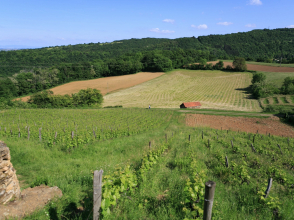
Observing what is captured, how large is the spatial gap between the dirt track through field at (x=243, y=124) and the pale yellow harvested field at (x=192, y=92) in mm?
11124

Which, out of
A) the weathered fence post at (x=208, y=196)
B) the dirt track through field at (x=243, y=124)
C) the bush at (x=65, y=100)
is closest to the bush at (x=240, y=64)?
the dirt track through field at (x=243, y=124)

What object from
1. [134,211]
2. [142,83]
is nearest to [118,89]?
[142,83]

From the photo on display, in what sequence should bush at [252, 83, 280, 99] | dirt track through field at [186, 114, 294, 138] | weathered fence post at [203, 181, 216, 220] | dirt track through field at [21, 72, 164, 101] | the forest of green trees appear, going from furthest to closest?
the forest of green trees
dirt track through field at [21, 72, 164, 101]
bush at [252, 83, 280, 99]
dirt track through field at [186, 114, 294, 138]
weathered fence post at [203, 181, 216, 220]

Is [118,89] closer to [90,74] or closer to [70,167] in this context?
[90,74]

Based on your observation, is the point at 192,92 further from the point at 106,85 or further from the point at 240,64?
the point at 240,64

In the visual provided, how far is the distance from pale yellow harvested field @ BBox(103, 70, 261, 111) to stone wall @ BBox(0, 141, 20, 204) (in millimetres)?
43572

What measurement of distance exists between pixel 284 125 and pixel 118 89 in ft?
175

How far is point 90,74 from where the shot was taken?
296ft

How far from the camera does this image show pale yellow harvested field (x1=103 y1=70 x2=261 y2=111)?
50.4 meters

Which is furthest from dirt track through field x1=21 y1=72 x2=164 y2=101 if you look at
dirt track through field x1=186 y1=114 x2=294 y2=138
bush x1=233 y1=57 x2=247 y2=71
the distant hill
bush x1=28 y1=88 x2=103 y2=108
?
dirt track through field x1=186 y1=114 x2=294 y2=138

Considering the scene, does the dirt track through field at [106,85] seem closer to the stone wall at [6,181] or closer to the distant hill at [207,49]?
the distant hill at [207,49]

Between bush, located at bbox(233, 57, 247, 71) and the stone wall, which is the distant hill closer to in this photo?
bush, located at bbox(233, 57, 247, 71)

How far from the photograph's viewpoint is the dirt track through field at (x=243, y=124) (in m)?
29.0

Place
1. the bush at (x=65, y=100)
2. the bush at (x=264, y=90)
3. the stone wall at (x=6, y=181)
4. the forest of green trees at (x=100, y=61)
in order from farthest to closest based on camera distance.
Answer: the forest of green trees at (x=100, y=61), the bush at (x=264, y=90), the bush at (x=65, y=100), the stone wall at (x=6, y=181)
